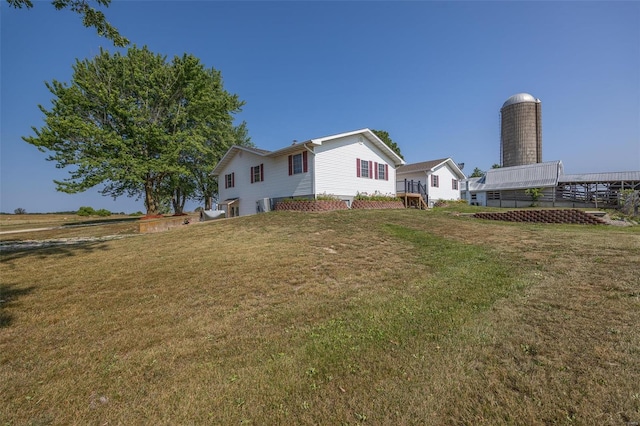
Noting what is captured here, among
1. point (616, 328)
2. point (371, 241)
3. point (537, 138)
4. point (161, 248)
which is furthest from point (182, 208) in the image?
point (537, 138)

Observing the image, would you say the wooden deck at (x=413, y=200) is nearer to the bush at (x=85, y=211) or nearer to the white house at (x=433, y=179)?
the white house at (x=433, y=179)

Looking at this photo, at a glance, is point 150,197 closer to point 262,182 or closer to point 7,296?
point 262,182

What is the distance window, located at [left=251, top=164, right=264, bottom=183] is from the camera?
1988cm

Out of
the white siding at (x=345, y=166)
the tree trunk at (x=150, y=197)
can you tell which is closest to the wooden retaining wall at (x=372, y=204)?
the white siding at (x=345, y=166)

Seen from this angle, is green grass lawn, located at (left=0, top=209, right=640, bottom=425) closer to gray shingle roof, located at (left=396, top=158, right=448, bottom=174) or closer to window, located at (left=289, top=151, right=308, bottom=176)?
window, located at (left=289, top=151, right=308, bottom=176)

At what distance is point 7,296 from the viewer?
4875mm

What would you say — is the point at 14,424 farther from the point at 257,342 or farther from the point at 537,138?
the point at 537,138

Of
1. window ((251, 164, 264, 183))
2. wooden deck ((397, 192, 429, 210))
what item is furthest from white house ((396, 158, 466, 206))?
window ((251, 164, 264, 183))

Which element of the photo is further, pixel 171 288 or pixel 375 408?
pixel 171 288

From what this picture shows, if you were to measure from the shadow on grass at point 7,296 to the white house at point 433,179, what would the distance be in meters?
23.9

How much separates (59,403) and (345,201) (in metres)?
15.9

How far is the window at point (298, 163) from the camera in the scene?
665 inches

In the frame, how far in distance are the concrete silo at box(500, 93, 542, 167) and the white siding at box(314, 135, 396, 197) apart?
28.2 m

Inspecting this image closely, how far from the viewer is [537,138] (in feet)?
125
